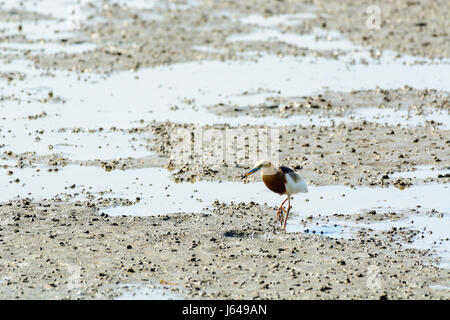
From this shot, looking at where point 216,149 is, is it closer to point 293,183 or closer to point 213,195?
point 213,195

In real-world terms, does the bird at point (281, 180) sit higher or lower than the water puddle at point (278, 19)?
lower

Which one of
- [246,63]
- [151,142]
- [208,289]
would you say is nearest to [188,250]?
[208,289]

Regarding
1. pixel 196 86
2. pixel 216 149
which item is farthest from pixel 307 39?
pixel 216 149

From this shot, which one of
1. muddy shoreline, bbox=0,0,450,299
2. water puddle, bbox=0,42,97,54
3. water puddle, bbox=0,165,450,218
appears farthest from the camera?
water puddle, bbox=0,42,97,54

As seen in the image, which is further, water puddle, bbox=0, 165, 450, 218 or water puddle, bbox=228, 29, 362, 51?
water puddle, bbox=228, 29, 362, 51

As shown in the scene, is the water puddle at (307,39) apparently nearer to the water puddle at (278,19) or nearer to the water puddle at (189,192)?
the water puddle at (278,19)

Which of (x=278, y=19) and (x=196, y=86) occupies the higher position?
(x=278, y=19)

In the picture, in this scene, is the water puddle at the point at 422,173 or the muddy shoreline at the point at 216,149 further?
the water puddle at the point at 422,173

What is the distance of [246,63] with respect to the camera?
21.2 m

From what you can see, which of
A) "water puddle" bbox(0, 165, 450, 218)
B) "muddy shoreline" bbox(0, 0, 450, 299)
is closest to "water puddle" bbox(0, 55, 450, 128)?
"muddy shoreline" bbox(0, 0, 450, 299)

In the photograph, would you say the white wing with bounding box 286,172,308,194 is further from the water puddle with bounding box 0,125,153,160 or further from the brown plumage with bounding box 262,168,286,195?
the water puddle with bounding box 0,125,153,160

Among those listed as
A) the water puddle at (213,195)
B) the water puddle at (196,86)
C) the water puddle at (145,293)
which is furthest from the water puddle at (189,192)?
the water puddle at (196,86)

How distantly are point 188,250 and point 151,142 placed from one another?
205 inches
